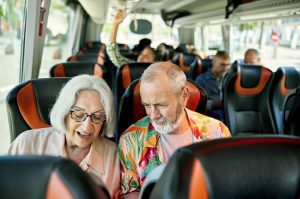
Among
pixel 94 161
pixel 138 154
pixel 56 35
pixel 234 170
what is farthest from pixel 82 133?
pixel 56 35

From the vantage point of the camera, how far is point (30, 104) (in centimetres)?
243

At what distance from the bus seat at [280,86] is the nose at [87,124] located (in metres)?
2.66

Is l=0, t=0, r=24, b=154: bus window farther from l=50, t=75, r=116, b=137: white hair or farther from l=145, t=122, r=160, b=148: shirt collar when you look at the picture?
l=145, t=122, r=160, b=148: shirt collar

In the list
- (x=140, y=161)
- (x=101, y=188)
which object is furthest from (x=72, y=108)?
(x=101, y=188)

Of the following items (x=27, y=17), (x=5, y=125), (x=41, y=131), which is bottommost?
(x=5, y=125)

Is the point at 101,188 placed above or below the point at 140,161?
above

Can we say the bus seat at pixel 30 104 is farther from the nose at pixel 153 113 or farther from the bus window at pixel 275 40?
the bus window at pixel 275 40

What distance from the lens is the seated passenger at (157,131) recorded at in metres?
1.91

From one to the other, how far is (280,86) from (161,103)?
247 centimetres

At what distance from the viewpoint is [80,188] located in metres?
0.96

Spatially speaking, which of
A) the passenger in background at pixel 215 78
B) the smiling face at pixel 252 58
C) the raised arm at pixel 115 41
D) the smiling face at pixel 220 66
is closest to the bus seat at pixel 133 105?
the raised arm at pixel 115 41

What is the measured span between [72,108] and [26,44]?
217 centimetres

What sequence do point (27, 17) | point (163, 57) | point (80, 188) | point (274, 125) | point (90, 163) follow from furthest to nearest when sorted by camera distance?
1. point (163, 57)
2. point (274, 125)
3. point (27, 17)
4. point (90, 163)
5. point (80, 188)

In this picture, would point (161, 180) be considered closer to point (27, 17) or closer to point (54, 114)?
point (54, 114)
